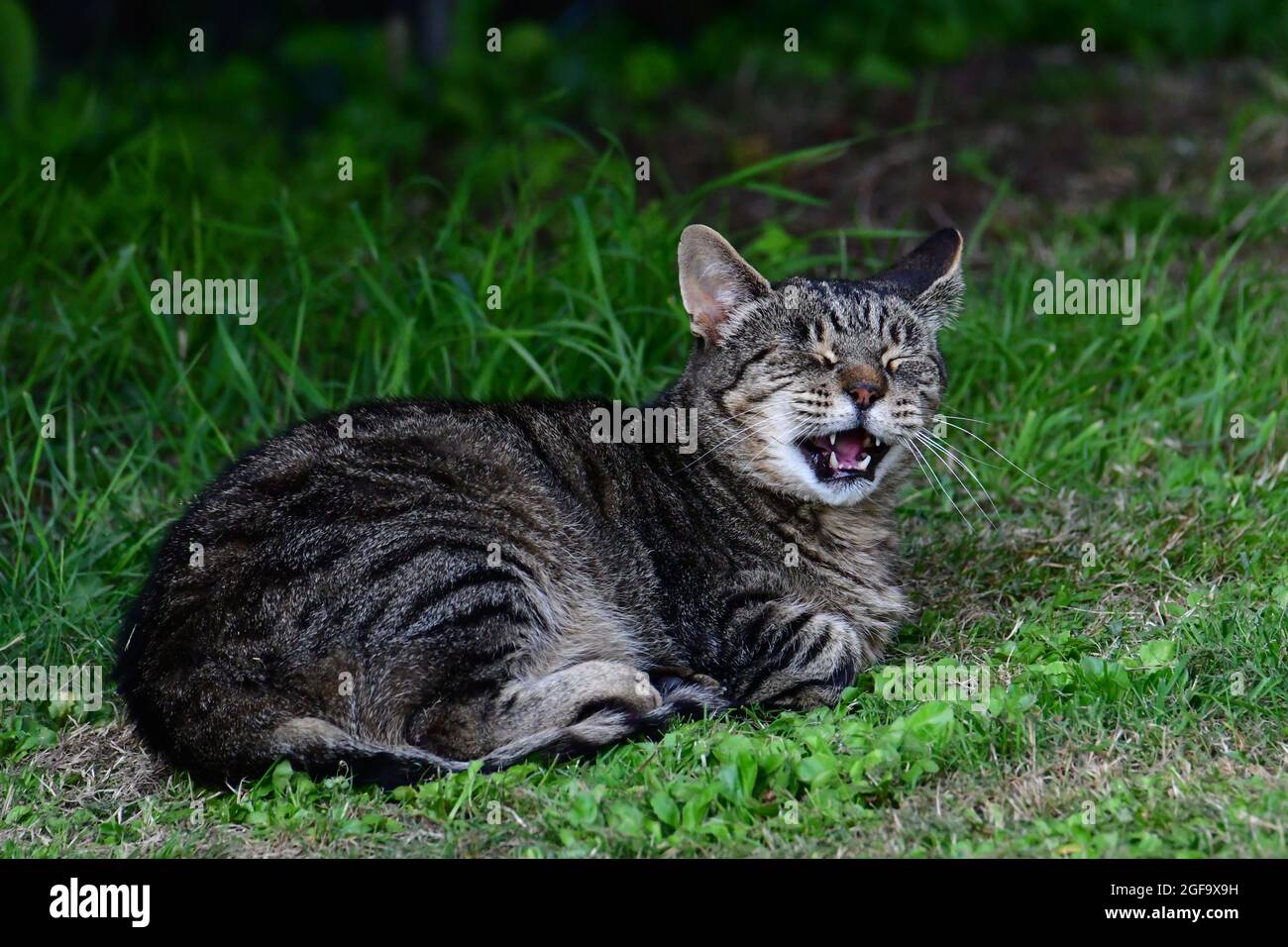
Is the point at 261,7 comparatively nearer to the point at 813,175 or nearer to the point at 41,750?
the point at 813,175

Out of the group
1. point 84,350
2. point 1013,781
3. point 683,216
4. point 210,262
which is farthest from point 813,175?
point 1013,781

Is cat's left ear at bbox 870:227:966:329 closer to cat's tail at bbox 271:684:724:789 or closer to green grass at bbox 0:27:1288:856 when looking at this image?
green grass at bbox 0:27:1288:856

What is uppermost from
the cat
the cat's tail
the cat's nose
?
the cat's nose

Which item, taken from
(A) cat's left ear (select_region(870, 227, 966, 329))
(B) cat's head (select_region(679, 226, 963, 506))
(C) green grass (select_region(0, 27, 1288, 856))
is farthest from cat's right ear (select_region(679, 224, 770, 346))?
(C) green grass (select_region(0, 27, 1288, 856))

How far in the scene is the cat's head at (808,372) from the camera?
175 inches

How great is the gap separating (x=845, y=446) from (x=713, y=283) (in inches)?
25.7

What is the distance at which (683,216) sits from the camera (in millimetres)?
6199

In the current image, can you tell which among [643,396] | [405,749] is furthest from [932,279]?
[405,749]

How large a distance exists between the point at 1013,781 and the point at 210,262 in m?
4.01

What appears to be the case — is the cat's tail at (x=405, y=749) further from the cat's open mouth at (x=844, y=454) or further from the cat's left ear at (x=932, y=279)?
the cat's left ear at (x=932, y=279)

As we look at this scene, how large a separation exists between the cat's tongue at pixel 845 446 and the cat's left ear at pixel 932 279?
50 centimetres

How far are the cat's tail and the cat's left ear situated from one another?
1.66m

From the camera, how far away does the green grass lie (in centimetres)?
353

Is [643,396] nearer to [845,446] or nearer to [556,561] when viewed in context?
[845,446]
